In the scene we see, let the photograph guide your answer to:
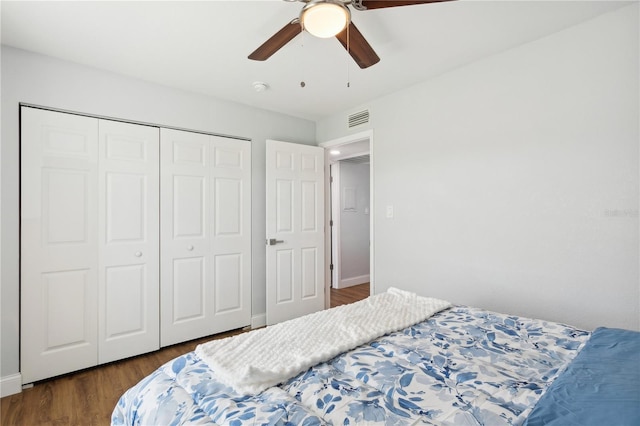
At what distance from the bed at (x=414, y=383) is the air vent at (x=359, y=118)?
2443mm

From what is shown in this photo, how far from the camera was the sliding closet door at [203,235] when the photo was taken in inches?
112

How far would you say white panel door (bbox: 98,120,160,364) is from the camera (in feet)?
8.25

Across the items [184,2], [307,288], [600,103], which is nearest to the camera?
[184,2]

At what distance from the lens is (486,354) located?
1.26 meters

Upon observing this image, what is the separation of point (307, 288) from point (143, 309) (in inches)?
66.2

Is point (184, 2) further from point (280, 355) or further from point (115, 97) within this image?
point (280, 355)

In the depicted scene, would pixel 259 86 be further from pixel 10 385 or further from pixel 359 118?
pixel 10 385

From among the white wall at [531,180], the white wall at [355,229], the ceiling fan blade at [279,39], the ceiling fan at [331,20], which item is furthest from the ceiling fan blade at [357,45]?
the white wall at [355,229]

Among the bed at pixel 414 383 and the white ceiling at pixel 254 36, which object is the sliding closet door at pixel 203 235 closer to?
the white ceiling at pixel 254 36

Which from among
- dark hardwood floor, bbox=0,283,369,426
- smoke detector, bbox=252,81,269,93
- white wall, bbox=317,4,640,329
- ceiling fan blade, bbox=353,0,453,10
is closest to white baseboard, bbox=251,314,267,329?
dark hardwood floor, bbox=0,283,369,426

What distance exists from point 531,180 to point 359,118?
1815 mm

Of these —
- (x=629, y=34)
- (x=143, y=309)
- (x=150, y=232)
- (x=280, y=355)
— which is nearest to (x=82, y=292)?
(x=143, y=309)

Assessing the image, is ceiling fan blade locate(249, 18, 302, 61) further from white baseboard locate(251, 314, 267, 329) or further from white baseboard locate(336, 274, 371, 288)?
white baseboard locate(336, 274, 371, 288)

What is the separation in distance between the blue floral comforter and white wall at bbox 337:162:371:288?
3813 millimetres
